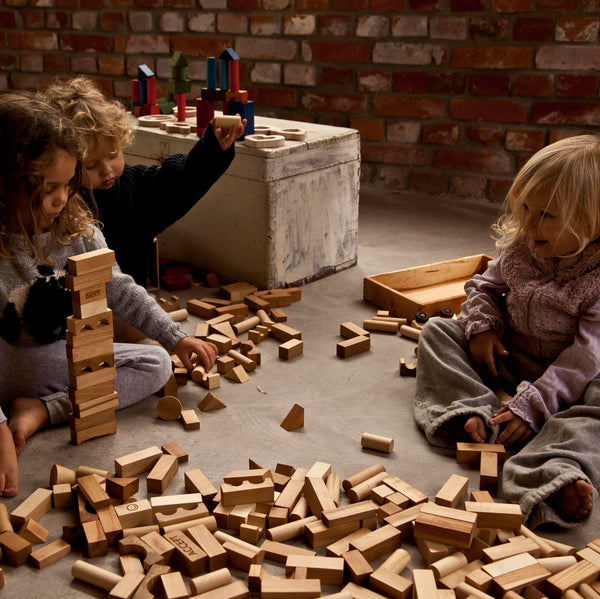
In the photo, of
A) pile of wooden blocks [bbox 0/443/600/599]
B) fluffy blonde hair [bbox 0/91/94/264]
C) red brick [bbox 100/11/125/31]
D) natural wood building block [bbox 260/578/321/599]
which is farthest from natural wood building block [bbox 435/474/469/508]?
red brick [bbox 100/11/125/31]

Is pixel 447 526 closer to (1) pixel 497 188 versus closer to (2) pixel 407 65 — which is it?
(1) pixel 497 188

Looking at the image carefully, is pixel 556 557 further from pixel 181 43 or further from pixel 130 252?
pixel 181 43

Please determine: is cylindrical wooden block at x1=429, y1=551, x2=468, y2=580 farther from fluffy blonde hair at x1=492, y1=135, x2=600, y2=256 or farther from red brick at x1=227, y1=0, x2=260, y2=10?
red brick at x1=227, y1=0, x2=260, y2=10

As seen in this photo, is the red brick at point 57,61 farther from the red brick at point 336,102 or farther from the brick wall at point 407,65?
the red brick at point 336,102

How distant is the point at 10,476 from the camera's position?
152 centimetres

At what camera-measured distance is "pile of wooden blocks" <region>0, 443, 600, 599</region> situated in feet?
4.23

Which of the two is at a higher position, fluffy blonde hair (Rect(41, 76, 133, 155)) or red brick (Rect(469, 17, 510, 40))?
red brick (Rect(469, 17, 510, 40))

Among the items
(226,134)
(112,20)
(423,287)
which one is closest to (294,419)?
(226,134)

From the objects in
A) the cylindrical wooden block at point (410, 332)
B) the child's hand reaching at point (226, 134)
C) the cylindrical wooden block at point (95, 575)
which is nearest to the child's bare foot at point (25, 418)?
the cylindrical wooden block at point (95, 575)

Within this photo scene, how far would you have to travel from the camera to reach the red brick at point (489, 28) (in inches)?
130

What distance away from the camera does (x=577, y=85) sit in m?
3.25

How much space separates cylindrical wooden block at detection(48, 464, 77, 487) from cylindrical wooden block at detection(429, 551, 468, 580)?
736 mm

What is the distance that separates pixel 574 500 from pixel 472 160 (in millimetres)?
2365

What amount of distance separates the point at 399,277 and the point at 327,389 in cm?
73
